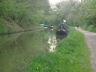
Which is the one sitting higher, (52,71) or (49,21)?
(52,71)

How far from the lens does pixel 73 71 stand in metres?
11.1

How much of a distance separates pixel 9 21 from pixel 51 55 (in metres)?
47.8

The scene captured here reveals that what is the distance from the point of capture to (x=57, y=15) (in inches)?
4021

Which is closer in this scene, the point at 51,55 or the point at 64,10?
the point at 51,55

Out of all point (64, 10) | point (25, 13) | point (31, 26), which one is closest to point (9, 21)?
point (25, 13)

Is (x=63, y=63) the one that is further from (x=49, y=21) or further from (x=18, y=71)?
(x=49, y=21)

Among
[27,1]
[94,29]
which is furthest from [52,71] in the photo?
[27,1]

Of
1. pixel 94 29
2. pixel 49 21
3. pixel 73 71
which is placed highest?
pixel 73 71

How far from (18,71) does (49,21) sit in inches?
3560

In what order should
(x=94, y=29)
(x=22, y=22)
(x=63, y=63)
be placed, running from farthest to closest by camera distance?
1. (x=22, y=22)
2. (x=94, y=29)
3. (x=63, y=63)

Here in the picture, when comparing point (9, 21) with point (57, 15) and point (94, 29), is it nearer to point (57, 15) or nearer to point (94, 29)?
point (94, 29)

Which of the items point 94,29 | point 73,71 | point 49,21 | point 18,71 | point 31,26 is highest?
point 73,71

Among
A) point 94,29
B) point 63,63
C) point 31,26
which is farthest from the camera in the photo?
point 31,26

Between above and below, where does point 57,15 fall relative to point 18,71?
below
